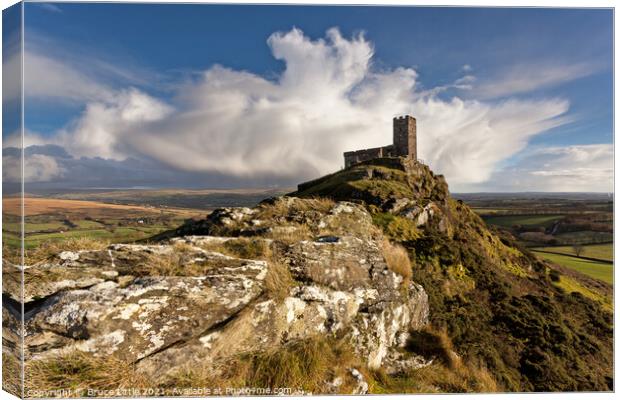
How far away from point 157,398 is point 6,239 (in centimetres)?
487

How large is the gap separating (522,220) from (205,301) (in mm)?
51963

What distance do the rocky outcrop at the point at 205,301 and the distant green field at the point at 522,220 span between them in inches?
1678

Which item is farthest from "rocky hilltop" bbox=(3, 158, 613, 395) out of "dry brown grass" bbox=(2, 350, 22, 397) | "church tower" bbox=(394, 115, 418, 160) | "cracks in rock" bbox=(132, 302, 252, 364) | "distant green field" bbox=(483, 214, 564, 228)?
"distant green field" bbox=(483, 214, 564, 228)

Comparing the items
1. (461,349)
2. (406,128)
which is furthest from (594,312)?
(406,128)

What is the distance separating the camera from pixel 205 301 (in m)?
5.09

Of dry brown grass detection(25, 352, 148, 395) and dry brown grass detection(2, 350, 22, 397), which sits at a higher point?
dry brown grass detection(25, 352, 148, 395)

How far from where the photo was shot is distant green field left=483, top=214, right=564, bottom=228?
4138 cm

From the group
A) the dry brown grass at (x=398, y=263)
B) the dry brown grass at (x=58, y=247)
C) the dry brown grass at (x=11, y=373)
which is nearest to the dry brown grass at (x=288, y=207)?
the dry brown grass at (x=398, y=263)

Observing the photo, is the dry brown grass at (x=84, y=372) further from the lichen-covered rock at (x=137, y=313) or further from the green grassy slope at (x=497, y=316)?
the green grassy slope at (x=497, y=316)

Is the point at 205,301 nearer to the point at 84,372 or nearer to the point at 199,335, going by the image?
the point at 199,335

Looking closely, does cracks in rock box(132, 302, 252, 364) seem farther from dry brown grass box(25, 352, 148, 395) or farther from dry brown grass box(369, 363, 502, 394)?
dry brown grass box(369, 363, 502, 394)

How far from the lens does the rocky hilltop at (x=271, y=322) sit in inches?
185

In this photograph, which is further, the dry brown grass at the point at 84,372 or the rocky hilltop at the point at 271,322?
the rocky hilltop at the point at 271,322

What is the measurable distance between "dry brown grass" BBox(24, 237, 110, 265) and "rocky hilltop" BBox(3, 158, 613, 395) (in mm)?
48
